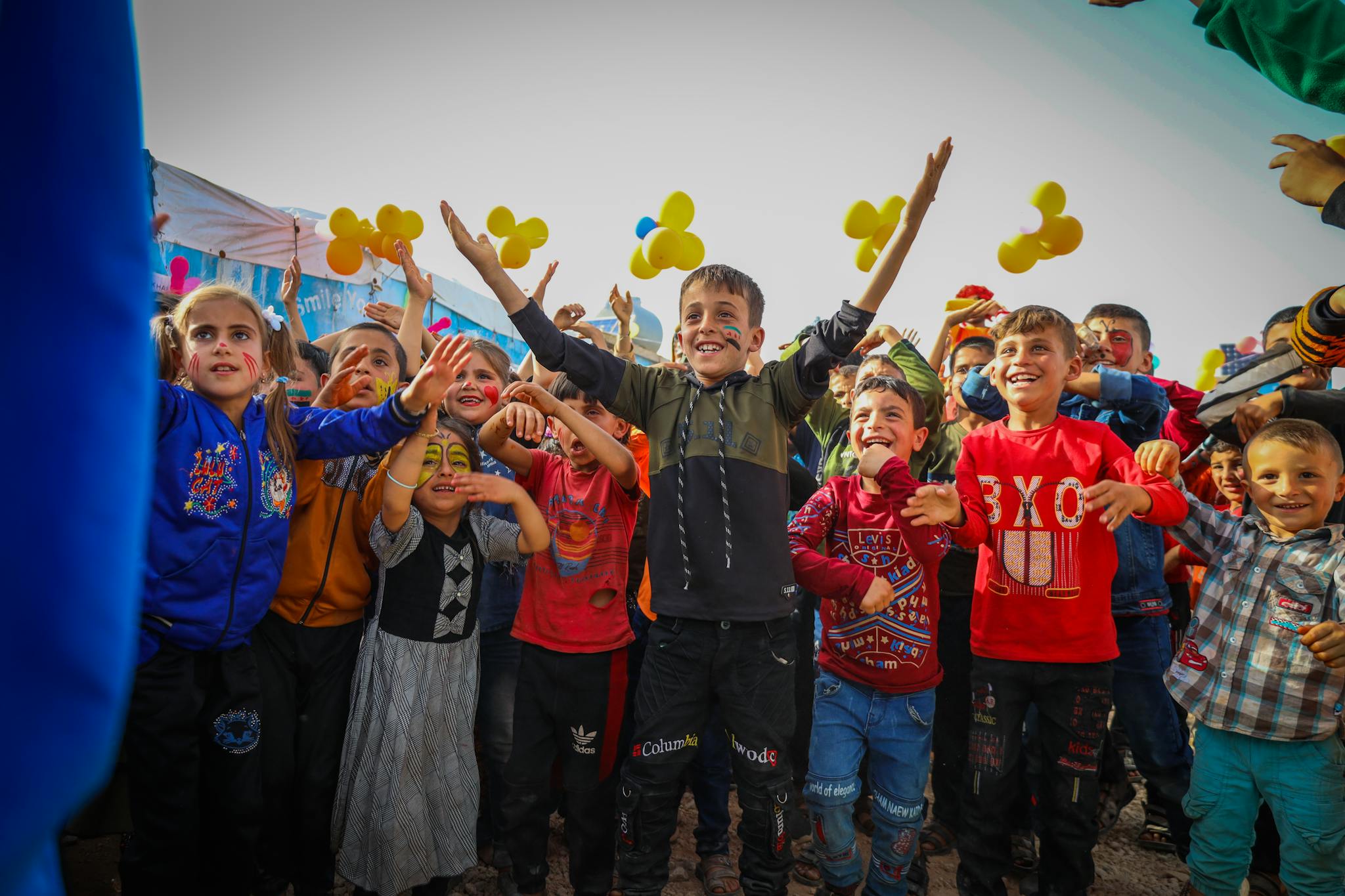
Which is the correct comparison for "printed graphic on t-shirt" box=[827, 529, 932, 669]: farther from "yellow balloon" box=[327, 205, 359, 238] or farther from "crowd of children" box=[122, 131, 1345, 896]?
"yellow balloon" box=[327, 205, 359, 238]

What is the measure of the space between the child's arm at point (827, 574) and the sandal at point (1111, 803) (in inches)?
60.6

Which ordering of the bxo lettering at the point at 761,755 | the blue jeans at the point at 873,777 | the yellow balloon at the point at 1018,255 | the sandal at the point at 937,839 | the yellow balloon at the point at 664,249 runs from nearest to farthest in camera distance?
the bxo lettering at the point at 761,755 < the blue jeans at the point at 873,777 < the sandal at the point at 937,839 < the yellow balloon at the point at 1018,255 < the yellow balloon at the point at 664,249

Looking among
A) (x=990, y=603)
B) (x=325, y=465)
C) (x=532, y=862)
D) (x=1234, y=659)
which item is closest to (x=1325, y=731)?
(x=1234, y=659)

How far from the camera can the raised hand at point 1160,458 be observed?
7.91 feet

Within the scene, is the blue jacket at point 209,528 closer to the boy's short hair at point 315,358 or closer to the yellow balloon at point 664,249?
the boy's short hair at point 315,358

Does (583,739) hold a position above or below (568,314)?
below

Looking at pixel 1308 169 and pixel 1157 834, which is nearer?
pixel 1308 169

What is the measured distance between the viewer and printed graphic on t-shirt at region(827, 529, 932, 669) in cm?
251

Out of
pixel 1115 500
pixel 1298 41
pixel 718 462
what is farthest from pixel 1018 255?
pixel 718 462

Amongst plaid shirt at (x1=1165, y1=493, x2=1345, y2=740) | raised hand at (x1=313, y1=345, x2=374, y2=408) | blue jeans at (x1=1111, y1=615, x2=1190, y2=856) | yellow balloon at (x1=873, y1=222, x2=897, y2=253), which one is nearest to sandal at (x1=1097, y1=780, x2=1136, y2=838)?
blue jeans at (x1=1111, y1=615, x2=1190, y2=856)

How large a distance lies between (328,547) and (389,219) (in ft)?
10.7

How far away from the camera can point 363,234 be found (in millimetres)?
5074

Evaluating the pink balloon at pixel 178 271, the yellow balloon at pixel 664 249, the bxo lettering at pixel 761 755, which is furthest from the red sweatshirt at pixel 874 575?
the pink balloon at pixel 178 271

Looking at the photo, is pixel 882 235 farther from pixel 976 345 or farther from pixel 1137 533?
pixel 1137 533
